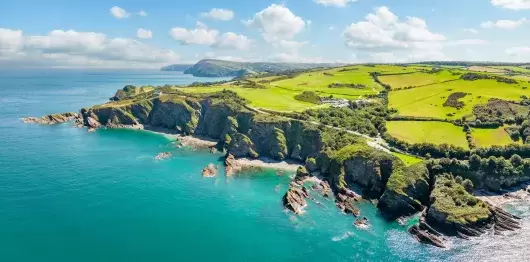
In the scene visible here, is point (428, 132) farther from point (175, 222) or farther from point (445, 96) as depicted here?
point (175, 222)

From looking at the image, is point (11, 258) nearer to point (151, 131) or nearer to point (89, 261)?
point (89, 261)

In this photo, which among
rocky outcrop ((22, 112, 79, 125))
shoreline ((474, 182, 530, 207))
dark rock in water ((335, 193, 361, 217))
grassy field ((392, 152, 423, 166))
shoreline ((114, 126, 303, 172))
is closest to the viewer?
dark rock in water ((335, 193, 361, 217))

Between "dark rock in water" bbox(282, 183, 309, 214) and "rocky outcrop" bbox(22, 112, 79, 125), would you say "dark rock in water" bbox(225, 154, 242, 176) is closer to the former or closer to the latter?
"dark rock in water" bbox(282, 183, 309, 214)

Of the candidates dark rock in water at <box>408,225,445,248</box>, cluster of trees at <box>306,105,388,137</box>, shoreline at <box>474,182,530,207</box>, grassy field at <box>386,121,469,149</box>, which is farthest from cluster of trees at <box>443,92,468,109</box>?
dark rock in water at <box>408,225,445,248</box>

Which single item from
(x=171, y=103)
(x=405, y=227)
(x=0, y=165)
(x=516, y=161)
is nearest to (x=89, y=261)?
(x=405, y=227)

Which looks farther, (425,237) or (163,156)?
(163,156)

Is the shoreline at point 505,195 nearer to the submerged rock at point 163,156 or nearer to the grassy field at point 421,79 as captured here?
the submerged rock at point 163,156

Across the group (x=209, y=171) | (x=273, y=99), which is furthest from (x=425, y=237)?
(x=273, y=99)
